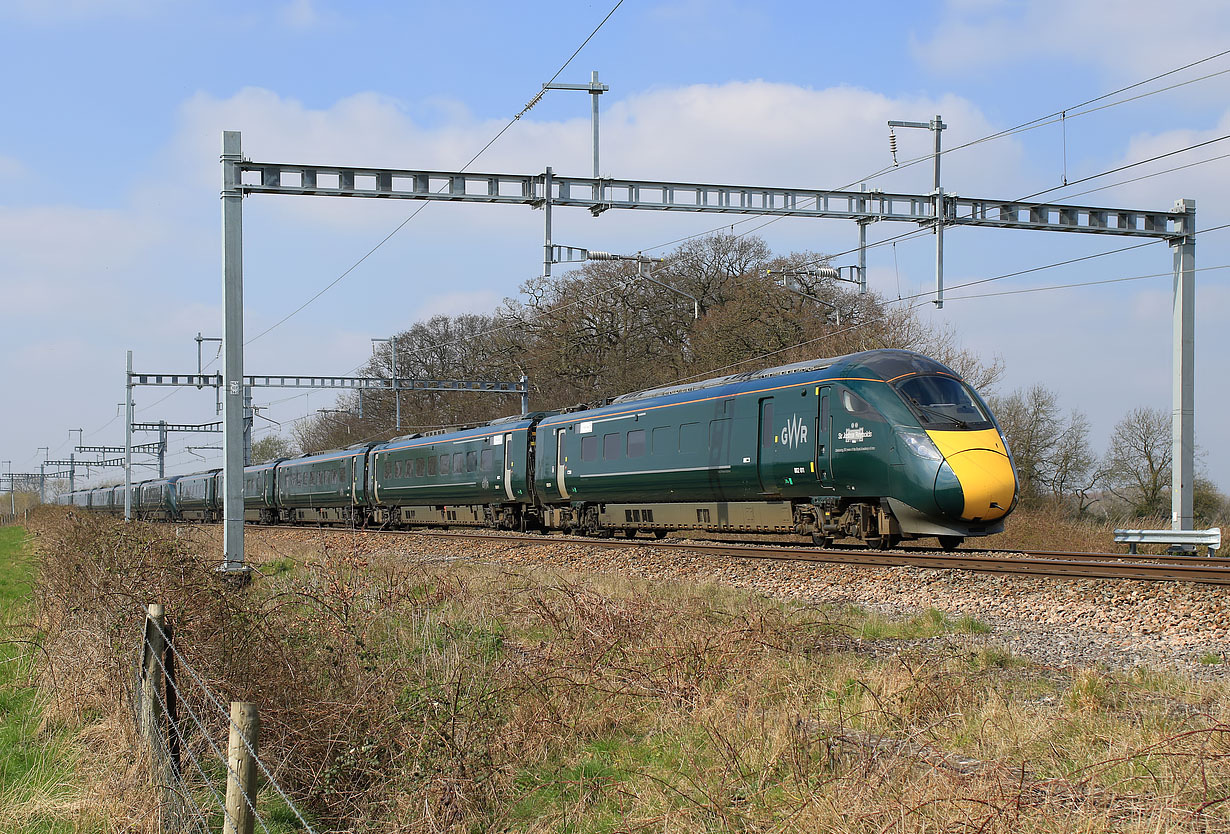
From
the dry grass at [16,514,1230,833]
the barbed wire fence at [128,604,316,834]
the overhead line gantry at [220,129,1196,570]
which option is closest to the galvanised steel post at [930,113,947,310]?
the overhead line gantry at [220,129,1196,570]

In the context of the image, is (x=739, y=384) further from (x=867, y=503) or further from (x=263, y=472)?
(x=263, y=472)

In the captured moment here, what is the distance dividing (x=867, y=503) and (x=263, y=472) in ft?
119

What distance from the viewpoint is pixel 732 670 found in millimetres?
8117

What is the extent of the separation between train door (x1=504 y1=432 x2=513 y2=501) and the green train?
5cm

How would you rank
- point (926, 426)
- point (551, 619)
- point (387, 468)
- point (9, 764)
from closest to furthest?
point (9, 764), point (551, 619), point (926, 426), point (387, 468)

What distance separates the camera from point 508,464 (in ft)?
91.3

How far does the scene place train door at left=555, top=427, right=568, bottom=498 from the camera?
25062 millimetres

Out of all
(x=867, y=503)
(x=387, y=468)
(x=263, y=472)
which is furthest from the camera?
(x=263, y=472)

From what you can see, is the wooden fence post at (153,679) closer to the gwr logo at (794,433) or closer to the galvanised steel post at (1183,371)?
the gwr logo at (794,433)

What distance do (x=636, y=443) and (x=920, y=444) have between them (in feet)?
25.7

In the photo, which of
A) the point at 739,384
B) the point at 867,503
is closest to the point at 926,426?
the point at 867,503

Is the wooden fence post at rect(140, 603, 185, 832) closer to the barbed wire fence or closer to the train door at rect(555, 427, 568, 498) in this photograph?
the barbed wire fence

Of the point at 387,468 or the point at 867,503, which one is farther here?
the point at 387,468

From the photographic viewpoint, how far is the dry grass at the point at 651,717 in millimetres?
5176
